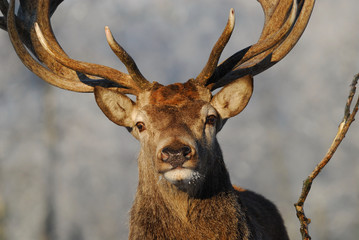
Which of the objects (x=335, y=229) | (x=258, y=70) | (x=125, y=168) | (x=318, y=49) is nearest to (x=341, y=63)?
(x=318, y=49)

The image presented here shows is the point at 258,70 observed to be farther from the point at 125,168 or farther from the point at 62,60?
the point at 125,168

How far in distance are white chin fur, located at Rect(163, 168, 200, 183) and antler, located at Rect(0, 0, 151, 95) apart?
155 centimetres

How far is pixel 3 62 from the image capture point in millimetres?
32062

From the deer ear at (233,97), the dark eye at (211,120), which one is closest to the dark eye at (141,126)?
the dark eye at (211,120)

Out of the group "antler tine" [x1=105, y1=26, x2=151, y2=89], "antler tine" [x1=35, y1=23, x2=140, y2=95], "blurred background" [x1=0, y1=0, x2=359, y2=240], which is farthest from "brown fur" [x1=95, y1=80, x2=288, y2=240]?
"blurred background" [x1=0, y1=0, x2=359, y2=240]

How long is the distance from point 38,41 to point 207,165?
3.31m

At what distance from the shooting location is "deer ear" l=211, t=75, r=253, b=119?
22.6 feet

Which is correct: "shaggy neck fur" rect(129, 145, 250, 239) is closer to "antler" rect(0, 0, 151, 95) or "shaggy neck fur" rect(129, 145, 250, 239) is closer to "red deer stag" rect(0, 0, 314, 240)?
"red deer stag" rect(0, 0, 314, 240)

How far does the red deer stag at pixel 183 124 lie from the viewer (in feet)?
20.4

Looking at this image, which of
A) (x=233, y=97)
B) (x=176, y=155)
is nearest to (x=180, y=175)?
(x=176, y=155)

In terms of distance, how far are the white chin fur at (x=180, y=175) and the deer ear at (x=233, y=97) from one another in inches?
50.1

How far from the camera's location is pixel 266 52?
25.7 feet

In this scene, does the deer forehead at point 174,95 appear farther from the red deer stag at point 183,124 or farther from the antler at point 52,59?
the antler at point 52,59

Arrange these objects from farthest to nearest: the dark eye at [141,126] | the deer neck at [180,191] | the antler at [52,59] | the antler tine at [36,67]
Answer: the antler tine at [36,67]
the antler at [52,59]
the dark eye at [141,126]
the deer neck at [180,191]
